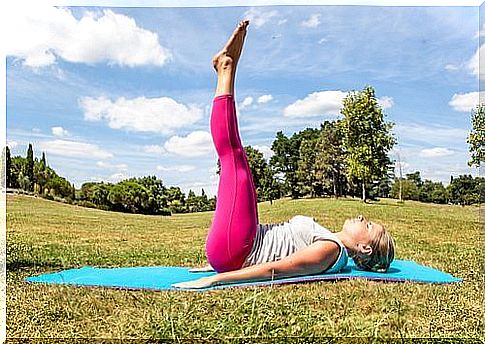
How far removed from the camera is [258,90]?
4.88 m

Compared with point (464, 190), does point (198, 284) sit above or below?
below

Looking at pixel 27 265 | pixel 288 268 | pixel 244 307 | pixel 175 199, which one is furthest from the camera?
pixel 175 199

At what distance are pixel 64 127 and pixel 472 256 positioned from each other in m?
2.83

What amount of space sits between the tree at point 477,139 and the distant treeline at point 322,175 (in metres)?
0.19

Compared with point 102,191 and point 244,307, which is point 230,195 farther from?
point 102,191

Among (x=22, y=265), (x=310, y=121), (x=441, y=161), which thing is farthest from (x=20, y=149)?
(x=441, y=161)

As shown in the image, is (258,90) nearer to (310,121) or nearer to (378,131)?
(310,121)

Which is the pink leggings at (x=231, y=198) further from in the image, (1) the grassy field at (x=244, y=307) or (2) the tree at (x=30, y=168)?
(2) the tree at (x=30, y=168)

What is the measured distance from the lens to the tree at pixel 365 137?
493 centimetres

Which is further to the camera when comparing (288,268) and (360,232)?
(360,232)

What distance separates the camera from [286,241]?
363cm

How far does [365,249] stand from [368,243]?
0.11 ft

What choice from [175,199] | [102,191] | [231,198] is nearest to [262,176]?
[175,199]

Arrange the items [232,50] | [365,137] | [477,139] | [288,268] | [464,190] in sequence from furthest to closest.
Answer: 1. [365,137]
2. [464,190]
3. [477,139]
4. [232,50]
5. [288,268]
